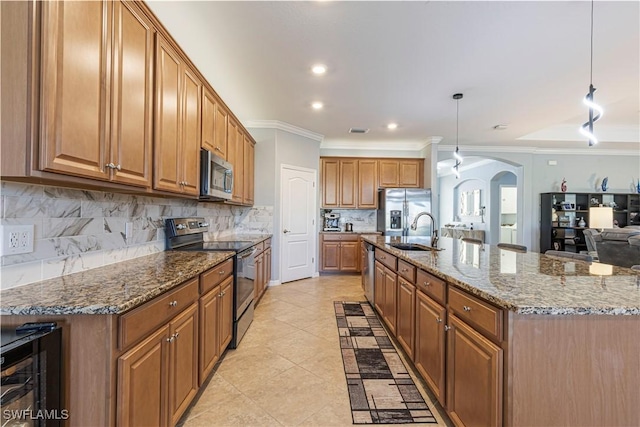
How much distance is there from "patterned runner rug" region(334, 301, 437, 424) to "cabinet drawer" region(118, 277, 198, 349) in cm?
122

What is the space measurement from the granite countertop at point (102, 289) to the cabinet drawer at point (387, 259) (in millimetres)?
1584

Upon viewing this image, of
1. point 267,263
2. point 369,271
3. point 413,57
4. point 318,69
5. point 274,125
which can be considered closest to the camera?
point 413,57

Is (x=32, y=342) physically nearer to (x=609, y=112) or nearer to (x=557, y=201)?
(x=609, y=112)

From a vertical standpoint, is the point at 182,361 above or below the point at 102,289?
below

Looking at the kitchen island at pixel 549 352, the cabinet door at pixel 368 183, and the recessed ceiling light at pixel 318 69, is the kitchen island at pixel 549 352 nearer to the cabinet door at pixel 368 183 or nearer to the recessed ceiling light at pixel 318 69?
the recessed ceiling light at pixel 318 69

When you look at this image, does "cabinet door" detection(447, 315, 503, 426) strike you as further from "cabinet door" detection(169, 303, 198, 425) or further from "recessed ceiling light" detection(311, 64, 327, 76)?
"recessed ceiling light" detection(311, 64, 327, 76)

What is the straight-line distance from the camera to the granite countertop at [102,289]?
1.02 metres

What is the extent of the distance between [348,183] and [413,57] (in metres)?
3.39

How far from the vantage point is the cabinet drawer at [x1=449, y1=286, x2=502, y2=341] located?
121 cm

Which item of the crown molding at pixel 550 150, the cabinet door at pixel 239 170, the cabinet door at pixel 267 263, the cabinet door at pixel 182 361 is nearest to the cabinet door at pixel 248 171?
the cabinet door at pixel 239 170

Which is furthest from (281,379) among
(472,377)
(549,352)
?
(549,352)

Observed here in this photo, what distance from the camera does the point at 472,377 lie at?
1374 mm

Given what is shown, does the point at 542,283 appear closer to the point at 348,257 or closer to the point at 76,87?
the point at 76,87

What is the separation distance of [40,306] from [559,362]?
6.35 ft
